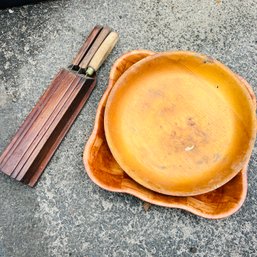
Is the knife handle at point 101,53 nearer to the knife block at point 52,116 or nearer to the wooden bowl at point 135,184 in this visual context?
the knife block at point 52,116

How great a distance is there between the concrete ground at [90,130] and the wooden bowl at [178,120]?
0.89ft

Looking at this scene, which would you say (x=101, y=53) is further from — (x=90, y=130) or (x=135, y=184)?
(x=135, y=184)

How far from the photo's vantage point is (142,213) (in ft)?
6.84

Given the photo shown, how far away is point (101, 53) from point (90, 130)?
0.41 meters

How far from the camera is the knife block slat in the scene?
1.99m

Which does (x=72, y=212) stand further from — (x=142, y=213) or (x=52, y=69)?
(x=52, y=69)

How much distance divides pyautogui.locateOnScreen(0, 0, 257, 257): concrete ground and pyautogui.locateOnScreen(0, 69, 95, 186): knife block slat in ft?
0.24

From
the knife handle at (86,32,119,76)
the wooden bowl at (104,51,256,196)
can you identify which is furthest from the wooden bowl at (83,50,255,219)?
the knife handle at (86,32,119,76)

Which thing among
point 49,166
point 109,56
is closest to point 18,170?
point 49,166

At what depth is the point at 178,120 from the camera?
2.00 meters

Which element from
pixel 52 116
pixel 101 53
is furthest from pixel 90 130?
pixel 101 53

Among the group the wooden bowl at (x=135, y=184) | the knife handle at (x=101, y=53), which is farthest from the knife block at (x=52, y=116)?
the wooden bowl at (x=135, y=184)

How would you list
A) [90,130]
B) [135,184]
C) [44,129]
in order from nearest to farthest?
Answer: 1. [135,184]
2. [44,129]
3. [90,130]

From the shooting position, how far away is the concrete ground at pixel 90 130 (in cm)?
206
